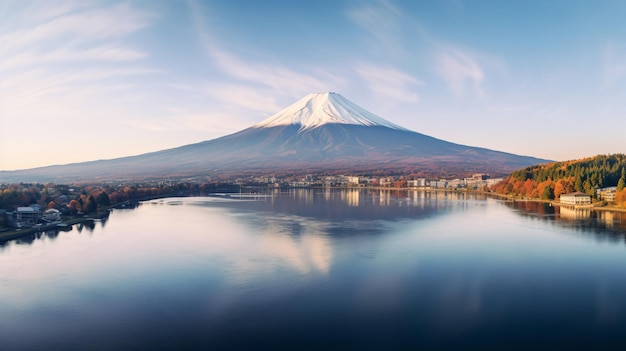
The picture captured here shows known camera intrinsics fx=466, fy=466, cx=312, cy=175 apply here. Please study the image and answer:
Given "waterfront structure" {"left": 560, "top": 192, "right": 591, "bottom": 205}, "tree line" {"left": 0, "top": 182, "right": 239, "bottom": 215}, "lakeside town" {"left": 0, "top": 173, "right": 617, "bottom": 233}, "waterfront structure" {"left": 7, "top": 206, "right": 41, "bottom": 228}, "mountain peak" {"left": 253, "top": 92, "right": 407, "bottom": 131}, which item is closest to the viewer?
"waterfront structure" {"left": 7, "top": 206, "right": 41, "bottom": 228}

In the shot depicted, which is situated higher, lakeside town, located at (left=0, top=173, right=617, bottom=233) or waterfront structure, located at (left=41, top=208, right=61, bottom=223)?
lakeside town, located at (left=0, top=173, right=617, bottom=233)

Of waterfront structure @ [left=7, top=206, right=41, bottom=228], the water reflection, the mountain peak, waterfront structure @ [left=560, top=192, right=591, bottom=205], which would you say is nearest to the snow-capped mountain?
the mountain peak

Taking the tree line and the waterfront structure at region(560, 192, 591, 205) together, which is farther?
the waterfront structure at region(560, 192, 591, 205)

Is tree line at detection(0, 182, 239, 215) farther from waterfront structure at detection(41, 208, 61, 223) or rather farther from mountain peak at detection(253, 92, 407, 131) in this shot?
mountain peak at detection(253, 92, 407, 131)

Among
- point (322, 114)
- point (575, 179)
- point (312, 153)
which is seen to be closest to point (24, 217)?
point (575, 179)

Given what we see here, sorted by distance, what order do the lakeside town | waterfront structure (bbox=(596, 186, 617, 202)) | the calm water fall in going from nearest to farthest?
the calm water < the lakeside town < waterfront structure (bbox=(596, 186, 617, 202))

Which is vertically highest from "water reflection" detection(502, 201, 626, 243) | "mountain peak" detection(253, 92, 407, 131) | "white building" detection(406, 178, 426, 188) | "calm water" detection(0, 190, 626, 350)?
"mountain peak" detection(253, 92, 407, 131)

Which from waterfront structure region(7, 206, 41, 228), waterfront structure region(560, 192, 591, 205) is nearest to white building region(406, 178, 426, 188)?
waterfront structure region(560, 192, 591, 205)

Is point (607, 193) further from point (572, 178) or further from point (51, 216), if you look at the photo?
point (51, 216)

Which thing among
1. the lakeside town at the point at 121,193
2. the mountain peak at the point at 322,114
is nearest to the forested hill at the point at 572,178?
the lakeside town at the point at 121,193

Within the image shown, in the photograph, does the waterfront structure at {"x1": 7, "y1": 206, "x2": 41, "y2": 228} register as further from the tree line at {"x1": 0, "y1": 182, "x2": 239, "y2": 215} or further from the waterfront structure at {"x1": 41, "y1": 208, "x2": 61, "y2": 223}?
the tree line at {"x1": 0, "y1": 182, "x2": 239, "y2": 215}
